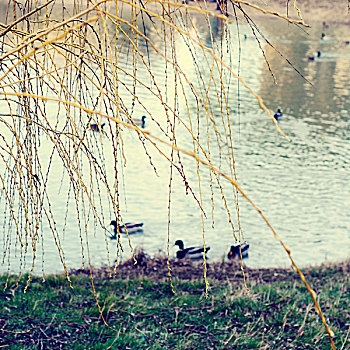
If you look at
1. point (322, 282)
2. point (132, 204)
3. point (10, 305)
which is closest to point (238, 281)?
point (322, 282)

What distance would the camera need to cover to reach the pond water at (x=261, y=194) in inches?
342

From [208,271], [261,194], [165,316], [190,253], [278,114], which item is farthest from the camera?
[278,114]

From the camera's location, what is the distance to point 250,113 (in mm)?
18484

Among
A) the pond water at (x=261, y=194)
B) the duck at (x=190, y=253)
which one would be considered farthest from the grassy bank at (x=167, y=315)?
the duck at (x=190, y=253)

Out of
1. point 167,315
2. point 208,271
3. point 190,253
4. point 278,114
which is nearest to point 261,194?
point 190,253

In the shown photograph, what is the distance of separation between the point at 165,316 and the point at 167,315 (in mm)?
27

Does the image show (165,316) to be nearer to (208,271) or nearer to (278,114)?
(208,271)

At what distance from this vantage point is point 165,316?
516cm

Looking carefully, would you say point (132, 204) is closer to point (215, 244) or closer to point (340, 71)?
point (215, 244)

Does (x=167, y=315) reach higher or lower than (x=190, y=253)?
higher

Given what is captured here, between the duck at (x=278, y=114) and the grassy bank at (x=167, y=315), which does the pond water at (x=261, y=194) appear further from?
the grassy bank at (x=167, y=315)

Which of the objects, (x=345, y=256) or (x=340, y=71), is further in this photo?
(x=340, y=71)

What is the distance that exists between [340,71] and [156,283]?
75.4ft

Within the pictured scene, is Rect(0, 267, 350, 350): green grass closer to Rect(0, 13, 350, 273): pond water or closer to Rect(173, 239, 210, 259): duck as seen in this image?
Rect(0, 13, 350, 273): pond water
